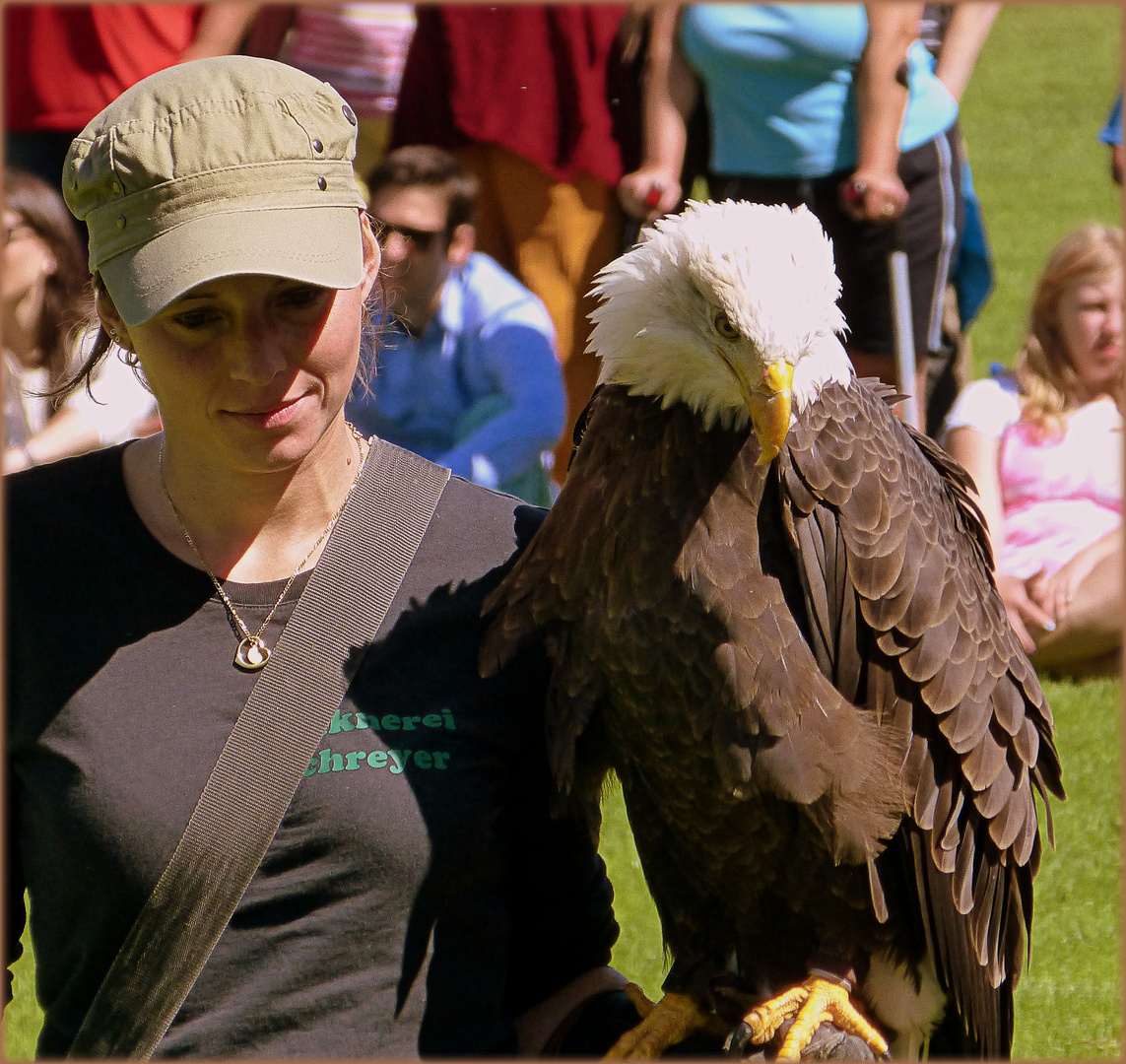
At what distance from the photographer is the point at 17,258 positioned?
5.17 meters

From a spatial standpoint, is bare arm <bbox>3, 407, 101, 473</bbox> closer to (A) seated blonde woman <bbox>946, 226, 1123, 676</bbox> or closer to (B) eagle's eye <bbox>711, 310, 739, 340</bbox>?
(A) seated blonde woman <bbox>946, 226, 1123, 676</bbox>

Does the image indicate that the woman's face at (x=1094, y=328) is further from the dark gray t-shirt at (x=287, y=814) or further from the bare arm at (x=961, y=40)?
the dark gray t-shirt at (x=287, y=814)

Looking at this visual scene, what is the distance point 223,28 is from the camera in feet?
17.7

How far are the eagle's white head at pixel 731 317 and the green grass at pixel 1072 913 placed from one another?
1491 mm

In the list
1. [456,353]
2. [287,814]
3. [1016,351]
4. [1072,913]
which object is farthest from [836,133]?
[1016,351]

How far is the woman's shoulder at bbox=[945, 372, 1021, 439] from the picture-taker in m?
5.35

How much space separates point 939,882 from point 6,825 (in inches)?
52.6

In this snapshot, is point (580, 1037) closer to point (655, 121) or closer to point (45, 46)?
point (655, 121)

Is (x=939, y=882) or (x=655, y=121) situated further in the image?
(x=655, y=121)

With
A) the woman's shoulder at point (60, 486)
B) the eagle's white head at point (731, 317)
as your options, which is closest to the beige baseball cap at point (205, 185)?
the woman's shoulder at point (60, 486)

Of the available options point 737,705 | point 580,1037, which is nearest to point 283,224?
point 737,705

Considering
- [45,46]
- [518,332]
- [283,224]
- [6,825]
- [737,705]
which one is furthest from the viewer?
[45,46]

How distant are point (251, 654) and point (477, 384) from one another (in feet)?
10.7

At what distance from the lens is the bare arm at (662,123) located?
16.8 feet
